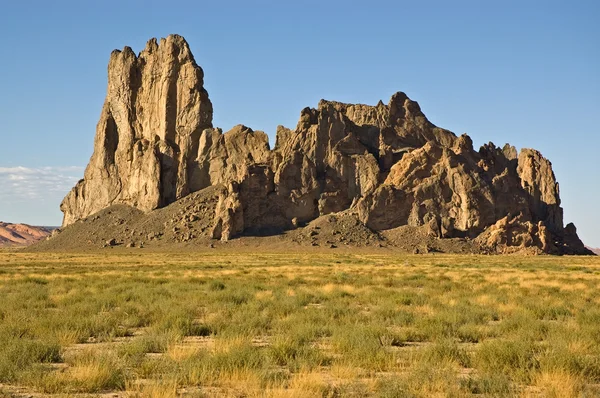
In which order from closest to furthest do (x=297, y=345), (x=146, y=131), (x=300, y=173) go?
(x=297, y=345)
(x=300, y=173)
(x=146, y=131)

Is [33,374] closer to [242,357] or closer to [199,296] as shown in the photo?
[242,357]

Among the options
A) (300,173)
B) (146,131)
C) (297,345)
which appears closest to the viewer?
(297,345)

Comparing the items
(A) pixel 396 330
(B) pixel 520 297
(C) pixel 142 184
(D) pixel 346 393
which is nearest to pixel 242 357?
(D) pixel 346 393

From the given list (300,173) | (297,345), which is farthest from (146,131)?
(297,345)

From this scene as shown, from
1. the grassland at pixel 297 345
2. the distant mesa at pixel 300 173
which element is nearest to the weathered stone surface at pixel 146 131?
the distant mesa at pixel 300 173

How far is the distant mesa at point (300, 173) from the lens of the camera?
112062mm

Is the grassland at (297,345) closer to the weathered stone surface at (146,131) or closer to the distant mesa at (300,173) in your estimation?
the distant mesa at (300,173)

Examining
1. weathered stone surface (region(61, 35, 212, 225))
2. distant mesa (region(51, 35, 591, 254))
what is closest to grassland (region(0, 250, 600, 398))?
distant mesa (region(51, 35, 591, 254))

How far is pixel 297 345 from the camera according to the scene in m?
13.2

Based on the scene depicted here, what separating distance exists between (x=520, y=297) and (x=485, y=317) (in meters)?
6.77

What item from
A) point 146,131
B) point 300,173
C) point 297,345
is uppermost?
point 146,131

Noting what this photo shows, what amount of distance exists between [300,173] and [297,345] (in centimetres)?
10574

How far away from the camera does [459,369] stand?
11.8 meters

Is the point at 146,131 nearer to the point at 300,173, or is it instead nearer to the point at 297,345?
the point at 300,173
